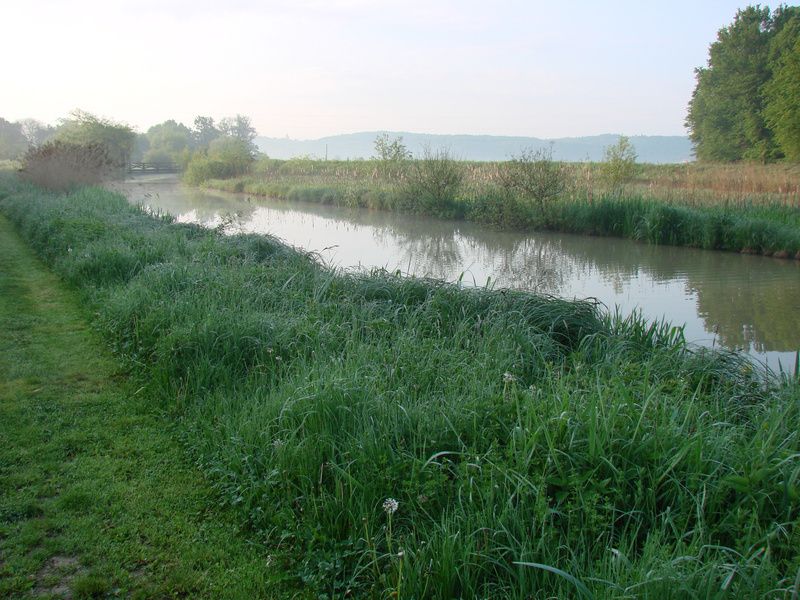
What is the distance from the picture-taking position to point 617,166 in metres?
24.2

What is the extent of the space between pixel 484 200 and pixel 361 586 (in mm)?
18430

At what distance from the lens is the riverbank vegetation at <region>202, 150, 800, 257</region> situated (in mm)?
14977

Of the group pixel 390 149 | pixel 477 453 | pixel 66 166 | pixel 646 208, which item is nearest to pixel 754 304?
pixel 646 208

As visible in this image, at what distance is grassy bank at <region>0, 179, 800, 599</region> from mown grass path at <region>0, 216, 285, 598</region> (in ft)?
0.64

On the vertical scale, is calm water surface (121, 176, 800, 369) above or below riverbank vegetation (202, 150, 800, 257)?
below

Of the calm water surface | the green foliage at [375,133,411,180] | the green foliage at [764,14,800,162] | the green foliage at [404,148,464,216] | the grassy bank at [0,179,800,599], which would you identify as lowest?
the calm water surface

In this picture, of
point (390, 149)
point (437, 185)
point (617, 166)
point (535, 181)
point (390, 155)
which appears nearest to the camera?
point (535, 181)

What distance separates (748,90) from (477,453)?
51.3m

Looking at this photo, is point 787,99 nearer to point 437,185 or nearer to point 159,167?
point 437,185

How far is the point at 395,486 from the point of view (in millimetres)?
3094

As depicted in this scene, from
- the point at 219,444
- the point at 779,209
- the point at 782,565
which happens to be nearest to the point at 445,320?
the point at 219,444

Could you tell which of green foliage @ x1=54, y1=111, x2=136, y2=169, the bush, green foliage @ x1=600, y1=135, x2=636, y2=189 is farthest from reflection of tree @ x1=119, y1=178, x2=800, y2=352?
green foliage @ x1=54, y1=111, x2=136, y2=169

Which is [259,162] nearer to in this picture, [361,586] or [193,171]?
[193,171]

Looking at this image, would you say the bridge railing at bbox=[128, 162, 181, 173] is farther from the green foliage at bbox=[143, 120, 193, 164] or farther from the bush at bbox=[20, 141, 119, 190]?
the bush at bbox=[20, 141, 119, 190]
